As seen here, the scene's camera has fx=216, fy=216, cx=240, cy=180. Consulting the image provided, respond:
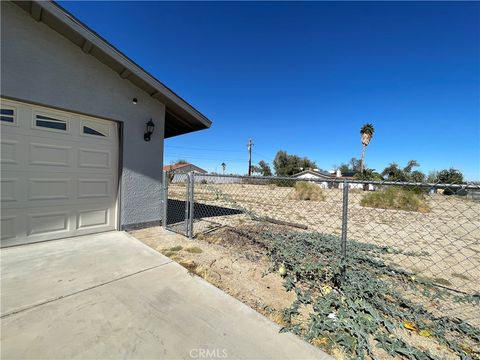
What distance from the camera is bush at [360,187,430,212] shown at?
10.6 meters

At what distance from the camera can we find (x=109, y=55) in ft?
13.5

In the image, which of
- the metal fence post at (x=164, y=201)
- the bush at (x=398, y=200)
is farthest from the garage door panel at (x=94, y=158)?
the bush at (x=398, y=200)

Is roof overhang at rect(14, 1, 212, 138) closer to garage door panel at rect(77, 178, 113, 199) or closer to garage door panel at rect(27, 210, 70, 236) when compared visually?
garage door panel at rect(77, 178, 113, 199)

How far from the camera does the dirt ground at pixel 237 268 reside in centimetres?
225

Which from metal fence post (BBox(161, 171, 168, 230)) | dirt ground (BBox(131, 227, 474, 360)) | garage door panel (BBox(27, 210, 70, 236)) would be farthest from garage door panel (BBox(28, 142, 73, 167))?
Answer: dirt ground (BBox(131, 227, 474, 360))

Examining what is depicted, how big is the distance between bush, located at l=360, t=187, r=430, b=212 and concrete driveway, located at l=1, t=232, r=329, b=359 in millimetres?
11781

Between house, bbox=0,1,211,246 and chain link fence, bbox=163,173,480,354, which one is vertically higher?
house, bbox=0,1,211,246

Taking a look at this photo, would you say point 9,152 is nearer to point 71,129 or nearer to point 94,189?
point 71,129

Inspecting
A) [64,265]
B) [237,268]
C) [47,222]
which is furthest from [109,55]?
[237,268]

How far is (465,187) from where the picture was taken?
7.10ft

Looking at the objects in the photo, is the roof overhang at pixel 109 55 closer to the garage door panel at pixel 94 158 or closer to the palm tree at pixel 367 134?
the garage door panel at pixel 94 158

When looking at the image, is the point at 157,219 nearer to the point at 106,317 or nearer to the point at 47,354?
the point at 106,317

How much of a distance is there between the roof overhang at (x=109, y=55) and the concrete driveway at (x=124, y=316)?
12.2 feet

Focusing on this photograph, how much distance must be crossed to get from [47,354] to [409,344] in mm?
3027
